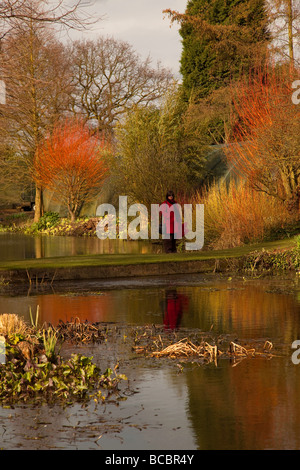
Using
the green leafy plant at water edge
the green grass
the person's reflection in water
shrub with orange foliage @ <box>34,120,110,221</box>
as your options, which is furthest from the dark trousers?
shrub with orange foliage @ <box>34,120,110,221</box>

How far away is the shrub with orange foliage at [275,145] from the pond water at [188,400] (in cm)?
1188

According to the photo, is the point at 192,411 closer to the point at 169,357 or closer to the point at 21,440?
the point at 21,440

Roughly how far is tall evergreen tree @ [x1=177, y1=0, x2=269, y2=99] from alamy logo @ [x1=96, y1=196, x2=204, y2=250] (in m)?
8.80

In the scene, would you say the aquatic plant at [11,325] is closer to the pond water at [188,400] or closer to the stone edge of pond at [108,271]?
the pond water at [188,400]

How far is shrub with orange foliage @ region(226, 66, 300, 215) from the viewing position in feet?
78.5

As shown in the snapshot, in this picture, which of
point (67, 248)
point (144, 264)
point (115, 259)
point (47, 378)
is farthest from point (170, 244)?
point (47, 378)

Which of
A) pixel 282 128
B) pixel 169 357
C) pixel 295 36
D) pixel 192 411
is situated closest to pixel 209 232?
pixel 282 128

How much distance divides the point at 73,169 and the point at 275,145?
19539mm

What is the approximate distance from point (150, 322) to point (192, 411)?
475 cm

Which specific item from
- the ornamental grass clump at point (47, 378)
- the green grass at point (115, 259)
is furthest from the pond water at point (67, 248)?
the ornamental grass clump at point (47, 378)

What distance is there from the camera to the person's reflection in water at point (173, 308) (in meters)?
11.2

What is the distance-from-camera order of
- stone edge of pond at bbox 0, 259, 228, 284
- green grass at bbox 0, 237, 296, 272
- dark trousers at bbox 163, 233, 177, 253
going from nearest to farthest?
1. stone edge of pond at bbox 0, 259, 228, 284
2. green grass at bbox 0, 237, 296, 272
3. dark trousers at bbox 163, 233, 177, 253

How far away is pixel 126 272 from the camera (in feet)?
58.5

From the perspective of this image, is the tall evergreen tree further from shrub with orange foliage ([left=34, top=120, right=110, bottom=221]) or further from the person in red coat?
the person in red coat
